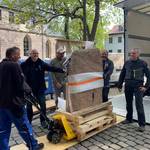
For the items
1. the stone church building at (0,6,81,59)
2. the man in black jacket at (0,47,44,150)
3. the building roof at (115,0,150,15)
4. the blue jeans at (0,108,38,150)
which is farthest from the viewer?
the stone church building at (0,6,81,59)

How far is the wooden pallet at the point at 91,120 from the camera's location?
4.64 metres

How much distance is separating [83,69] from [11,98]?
173cm

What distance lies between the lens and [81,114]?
479cm

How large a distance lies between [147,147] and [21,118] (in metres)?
2.36

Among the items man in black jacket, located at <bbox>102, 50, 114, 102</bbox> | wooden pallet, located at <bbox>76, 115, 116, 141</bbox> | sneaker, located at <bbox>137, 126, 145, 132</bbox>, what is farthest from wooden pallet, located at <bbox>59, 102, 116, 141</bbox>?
man in black jacket, located at <bbox>102, 50, 114, 102</bbox>

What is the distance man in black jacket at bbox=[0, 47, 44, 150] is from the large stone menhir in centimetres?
119

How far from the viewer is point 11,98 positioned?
12.0 feet

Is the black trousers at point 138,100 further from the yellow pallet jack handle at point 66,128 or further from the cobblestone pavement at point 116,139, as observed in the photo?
the yellow pallet jack handle at point 66,128

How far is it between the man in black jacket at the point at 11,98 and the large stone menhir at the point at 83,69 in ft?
3.92

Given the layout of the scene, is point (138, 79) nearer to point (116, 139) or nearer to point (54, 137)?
point (116, 139)

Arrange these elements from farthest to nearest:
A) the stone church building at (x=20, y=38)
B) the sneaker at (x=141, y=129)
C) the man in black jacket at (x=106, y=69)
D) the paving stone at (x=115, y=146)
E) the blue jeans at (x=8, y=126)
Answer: the stone church building at (x=20, y=38) < the man in black jacket at (x=106, y=69) < the sneaker at (x=141, y=129) < the paving stone at (x=115, y=146) < the blue jeans at (x=8, y=126)

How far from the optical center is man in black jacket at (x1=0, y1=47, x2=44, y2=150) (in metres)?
3.64

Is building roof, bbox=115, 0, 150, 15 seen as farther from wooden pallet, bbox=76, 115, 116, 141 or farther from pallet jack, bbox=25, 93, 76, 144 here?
pallet jack, bbox=25, 93, 76, 144

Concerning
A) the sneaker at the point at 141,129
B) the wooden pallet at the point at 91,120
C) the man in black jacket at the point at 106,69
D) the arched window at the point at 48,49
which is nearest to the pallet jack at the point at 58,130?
the wooden pallet at the point at 91,120
